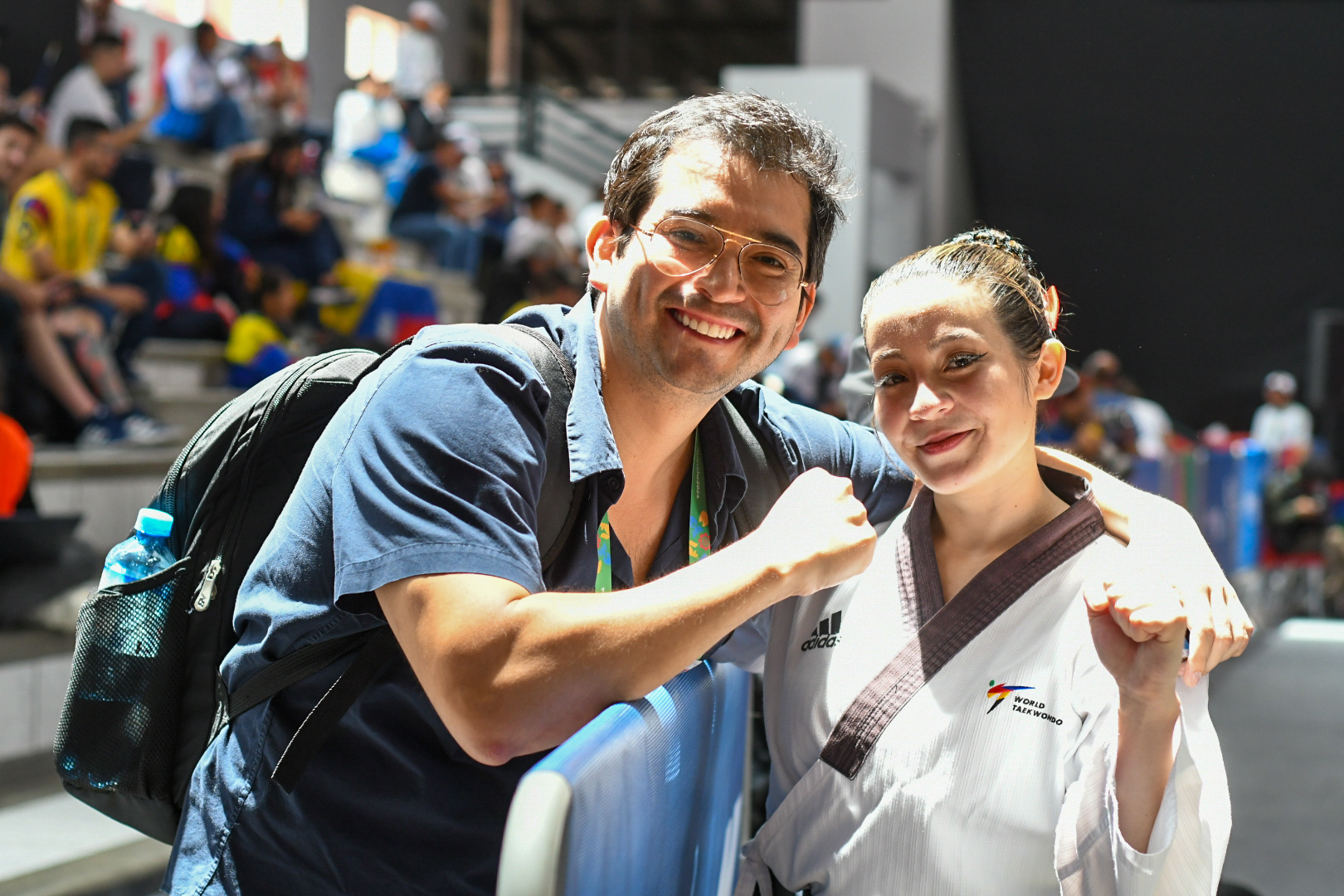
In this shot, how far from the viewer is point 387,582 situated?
118 cm

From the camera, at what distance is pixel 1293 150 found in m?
11.9

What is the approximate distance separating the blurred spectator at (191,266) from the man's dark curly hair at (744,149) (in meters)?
5.58

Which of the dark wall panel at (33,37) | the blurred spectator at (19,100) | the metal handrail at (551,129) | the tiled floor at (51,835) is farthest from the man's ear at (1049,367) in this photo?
the metal handrail at (551,129)

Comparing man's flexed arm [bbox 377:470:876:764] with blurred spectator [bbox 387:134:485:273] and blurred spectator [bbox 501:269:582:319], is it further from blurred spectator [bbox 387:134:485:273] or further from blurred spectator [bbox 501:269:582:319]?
Answer: blurred spectator [bbox 387:134:485:273]

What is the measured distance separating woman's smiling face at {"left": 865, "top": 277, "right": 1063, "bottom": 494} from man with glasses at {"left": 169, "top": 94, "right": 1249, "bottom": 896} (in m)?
0.16

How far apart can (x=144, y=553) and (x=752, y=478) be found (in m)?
0.80

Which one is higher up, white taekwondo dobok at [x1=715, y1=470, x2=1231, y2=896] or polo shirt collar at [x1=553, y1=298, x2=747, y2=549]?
polo shirt collar at [x1=553, y1=298, x2=747, y2=549]

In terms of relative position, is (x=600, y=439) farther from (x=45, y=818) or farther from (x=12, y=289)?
(x=12, y=289)

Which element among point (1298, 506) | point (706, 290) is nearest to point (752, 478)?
point (706, 290)

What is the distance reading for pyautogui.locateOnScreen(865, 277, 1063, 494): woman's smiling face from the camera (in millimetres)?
1498

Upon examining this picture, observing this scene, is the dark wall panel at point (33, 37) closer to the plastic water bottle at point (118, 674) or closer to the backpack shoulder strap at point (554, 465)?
the plastic water bottle at point (118, 674)

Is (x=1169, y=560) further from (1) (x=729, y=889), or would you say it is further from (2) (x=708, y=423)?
(1) (x=729, y=889)

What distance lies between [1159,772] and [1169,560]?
0.82ft

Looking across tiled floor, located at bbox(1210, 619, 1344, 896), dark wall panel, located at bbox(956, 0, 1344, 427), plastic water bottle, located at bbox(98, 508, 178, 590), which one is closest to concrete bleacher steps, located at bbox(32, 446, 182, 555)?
plastic water bottle, located at bbox(98, 508, 178, 590)
